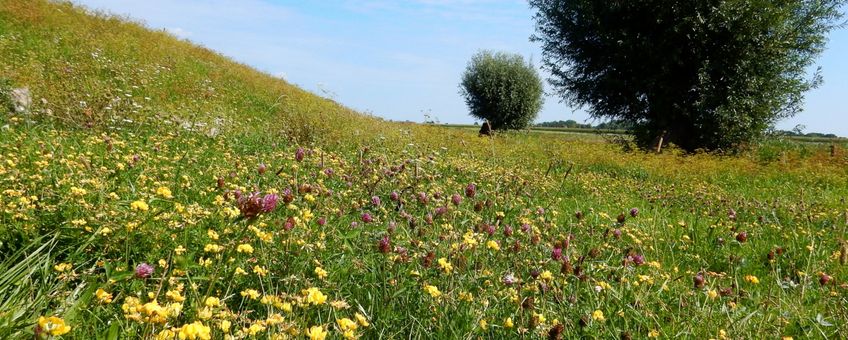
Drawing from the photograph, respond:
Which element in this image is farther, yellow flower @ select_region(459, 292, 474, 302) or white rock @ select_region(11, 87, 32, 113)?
white rock @ select_region(11, 87, 32, 113)

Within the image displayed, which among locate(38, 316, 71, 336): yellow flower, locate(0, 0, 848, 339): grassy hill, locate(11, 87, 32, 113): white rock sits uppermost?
locate(11, 87, 32, 113): white rock

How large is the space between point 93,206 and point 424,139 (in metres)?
11.1

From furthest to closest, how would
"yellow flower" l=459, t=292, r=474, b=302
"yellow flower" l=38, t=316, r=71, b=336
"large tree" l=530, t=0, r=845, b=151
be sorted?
"large tree" l=530, t=0, r=845, b=151 → "yellow flower" l=459, t=292, r=474, b=302 → "yellow flower" l=38, t=316, r=71, b=336

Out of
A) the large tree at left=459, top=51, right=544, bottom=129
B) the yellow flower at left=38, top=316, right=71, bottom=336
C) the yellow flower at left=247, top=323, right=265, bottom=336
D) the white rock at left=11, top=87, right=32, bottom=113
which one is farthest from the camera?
the large tree at left=459, top=51, right=544, bottom=129

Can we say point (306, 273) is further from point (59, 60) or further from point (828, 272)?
point (59, 60)

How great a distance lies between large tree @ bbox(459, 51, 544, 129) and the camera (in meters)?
36.7

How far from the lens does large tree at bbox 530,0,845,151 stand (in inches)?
661

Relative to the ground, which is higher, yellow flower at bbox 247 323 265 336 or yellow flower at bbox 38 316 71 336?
yellow flower at bbox 38 316 71 336

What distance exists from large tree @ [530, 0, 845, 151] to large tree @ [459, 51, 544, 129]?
54.9ft

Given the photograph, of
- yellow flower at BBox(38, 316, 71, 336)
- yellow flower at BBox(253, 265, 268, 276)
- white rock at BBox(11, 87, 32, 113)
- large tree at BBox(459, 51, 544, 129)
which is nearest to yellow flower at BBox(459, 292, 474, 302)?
yellow flower at BBox(253, 265, 268, 276)

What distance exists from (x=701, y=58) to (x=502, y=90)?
763 inches

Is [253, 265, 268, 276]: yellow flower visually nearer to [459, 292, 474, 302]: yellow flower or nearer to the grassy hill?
the grassy hill

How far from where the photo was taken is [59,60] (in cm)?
1159

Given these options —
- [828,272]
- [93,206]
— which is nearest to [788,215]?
[828,272]
